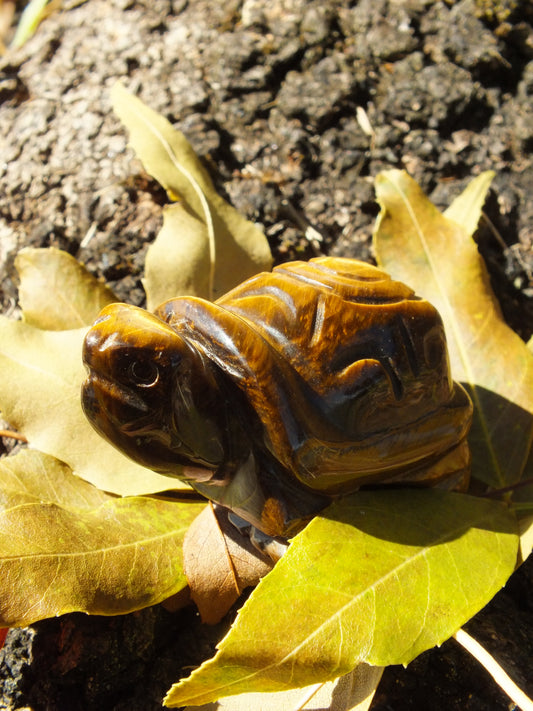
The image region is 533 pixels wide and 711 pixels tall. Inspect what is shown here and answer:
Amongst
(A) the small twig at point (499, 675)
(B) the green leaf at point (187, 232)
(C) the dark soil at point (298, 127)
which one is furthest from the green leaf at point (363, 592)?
(C) the dark soil at point (298, 127)

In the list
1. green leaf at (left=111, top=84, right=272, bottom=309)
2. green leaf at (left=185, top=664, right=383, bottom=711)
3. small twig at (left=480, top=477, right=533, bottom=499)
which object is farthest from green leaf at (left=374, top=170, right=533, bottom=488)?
green leaf at (left=185, top=664, right=383, bottom=711)

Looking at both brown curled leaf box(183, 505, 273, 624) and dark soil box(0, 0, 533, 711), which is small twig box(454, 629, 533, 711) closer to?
brown curled leaf box(183, 505, 273, 624)

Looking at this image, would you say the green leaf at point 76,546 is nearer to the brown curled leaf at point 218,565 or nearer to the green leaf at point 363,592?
the brown curled leaf at point 218,565

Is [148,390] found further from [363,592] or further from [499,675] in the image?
[499,675]

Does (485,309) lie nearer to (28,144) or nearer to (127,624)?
(127,624)

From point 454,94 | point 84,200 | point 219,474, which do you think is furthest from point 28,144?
point 219,474

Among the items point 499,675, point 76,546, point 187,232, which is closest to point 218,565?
point 76,546
